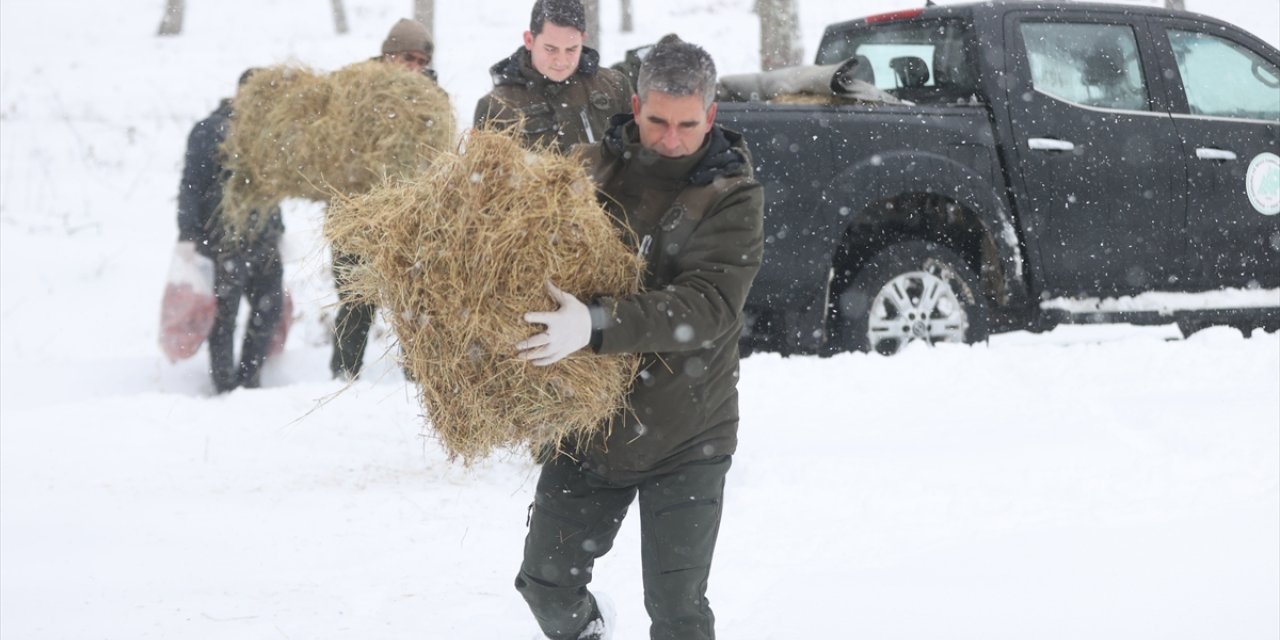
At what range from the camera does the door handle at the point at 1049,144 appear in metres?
6.71

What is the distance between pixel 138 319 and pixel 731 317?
816 cm

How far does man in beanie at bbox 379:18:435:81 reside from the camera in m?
6.44

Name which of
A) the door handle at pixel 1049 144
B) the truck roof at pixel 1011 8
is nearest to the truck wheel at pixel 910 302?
the door handle at pixel 1049 144

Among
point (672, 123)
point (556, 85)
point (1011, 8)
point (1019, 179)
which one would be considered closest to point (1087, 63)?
point (1011, 8)

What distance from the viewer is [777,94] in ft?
21.6

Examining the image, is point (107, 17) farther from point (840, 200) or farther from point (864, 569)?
point (864, 569)

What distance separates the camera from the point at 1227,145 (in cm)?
720

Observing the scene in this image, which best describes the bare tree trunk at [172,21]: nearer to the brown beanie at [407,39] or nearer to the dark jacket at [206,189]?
Result: the dark jacket at [206,189]

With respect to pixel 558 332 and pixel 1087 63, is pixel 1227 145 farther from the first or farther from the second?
pixel 558 332

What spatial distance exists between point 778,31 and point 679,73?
38.0ft

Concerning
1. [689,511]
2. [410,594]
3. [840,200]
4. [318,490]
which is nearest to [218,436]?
[318,490]

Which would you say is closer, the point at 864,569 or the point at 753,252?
the point at 753,252

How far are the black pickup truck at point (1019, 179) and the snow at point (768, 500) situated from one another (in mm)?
288

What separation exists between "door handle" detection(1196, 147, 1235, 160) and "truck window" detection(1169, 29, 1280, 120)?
0.78 feet
